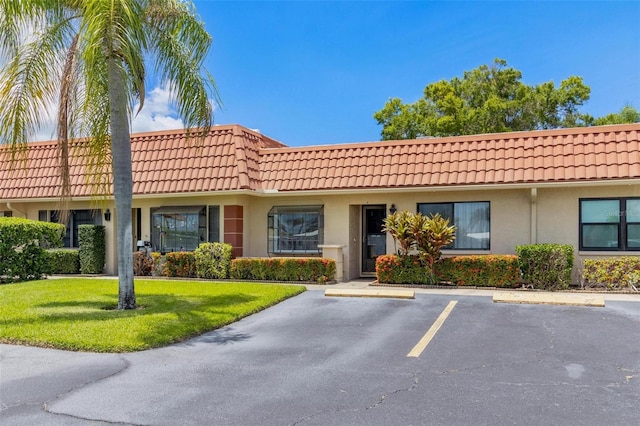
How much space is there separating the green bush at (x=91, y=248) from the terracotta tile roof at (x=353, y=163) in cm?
131

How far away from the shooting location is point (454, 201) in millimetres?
15156

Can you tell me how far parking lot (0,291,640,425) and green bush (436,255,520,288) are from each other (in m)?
3.74

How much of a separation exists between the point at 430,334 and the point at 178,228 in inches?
437

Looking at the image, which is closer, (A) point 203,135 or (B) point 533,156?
(A) point 203,135

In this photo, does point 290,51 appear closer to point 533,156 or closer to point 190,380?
point 533,156

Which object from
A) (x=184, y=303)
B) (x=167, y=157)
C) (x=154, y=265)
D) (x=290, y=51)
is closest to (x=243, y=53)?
(x=290, y=51)

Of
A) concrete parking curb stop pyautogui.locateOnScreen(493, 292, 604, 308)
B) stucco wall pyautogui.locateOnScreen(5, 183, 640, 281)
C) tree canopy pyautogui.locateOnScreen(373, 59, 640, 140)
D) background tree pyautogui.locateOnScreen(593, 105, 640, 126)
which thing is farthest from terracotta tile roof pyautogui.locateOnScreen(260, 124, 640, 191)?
background tree pyautogui.locateOnScreen(593, 105, 640, 126)

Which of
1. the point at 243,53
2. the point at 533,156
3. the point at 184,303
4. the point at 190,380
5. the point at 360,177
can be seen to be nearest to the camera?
the point at 190,380

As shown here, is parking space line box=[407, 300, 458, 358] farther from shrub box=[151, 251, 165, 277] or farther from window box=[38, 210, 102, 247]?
window box=[38, 210, 102, 247]

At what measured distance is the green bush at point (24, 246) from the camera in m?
14.4

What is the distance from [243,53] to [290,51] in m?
1.97

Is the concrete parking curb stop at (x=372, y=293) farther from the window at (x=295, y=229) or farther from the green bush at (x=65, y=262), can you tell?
the green bush at (x=65, y=262)

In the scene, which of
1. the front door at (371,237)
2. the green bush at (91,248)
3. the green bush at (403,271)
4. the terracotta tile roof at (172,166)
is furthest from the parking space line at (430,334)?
the green bush at (91,248)

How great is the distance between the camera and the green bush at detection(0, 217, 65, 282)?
566 inches
